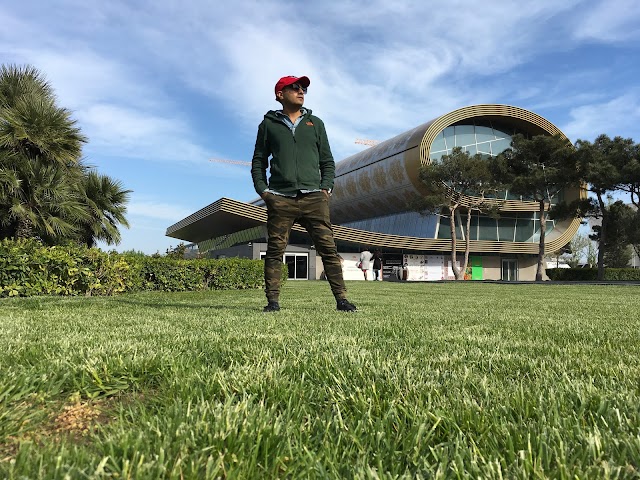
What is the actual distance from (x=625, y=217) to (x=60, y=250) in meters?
36.1

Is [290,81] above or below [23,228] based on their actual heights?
above

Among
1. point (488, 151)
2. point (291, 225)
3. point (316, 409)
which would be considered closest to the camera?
point (316, 409)

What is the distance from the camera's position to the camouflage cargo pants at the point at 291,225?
5070mm

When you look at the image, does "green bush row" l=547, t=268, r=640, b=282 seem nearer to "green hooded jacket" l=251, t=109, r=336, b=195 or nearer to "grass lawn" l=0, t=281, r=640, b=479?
"green hooded jacket" l=251, t=109, r=336, b=195

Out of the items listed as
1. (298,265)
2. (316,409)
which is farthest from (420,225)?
(316,409)

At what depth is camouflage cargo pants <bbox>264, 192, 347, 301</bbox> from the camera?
5.07 metres

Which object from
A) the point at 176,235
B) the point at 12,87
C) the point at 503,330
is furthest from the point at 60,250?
the point at 176,235

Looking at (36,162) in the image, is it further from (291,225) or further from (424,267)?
(424,267)

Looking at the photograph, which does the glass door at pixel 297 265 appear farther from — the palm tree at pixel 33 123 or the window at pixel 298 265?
the palm tree at pixel 33 123

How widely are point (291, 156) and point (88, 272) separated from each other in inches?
315

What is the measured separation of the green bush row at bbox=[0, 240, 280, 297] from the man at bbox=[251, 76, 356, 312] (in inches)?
286

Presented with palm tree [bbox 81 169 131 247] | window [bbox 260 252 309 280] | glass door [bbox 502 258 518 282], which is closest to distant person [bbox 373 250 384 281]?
window [bbox 260 252 309 280]

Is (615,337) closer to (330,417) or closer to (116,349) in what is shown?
(330,417)

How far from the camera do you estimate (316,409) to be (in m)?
1.51
